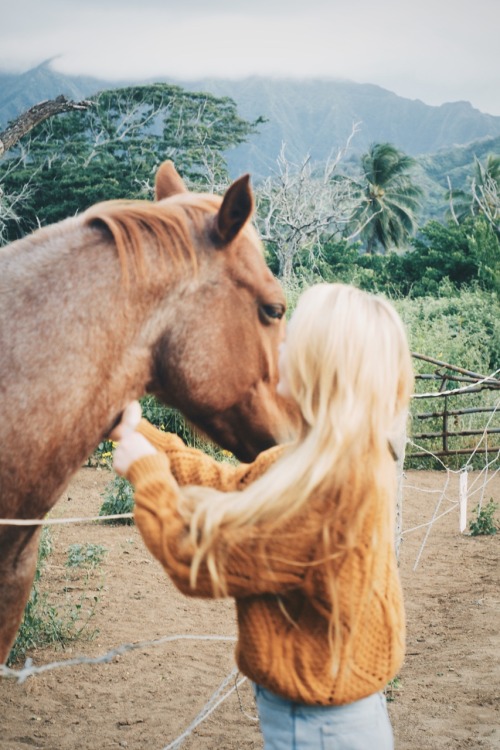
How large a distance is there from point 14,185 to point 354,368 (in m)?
28.5

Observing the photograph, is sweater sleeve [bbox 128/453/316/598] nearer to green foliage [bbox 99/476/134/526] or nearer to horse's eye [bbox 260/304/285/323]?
horse's eye [bbox 260/304/285/323]

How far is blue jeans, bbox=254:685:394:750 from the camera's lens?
58.2 inches

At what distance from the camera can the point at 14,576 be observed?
1.54m

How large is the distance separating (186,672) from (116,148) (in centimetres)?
2937

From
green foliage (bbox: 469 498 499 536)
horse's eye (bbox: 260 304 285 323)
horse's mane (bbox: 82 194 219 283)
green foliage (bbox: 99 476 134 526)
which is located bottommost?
green foliage (bbox: 469 498 499 536)

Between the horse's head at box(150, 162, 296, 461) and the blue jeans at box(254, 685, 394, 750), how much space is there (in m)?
0.59

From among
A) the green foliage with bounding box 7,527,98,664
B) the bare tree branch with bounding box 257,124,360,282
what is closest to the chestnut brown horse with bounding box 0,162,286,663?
the green foliage with bounding box 7,527,98,664

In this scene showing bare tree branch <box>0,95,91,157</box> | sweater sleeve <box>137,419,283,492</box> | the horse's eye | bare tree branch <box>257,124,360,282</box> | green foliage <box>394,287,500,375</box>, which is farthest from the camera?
bare tree branch <box>257,124,360,282</box>

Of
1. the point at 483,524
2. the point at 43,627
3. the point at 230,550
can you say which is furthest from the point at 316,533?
the point at 483,524

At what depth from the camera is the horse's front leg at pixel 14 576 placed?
1482mm

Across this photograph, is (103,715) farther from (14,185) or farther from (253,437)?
(14,185)

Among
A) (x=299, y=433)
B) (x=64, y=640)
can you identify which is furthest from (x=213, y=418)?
(x=64, y=640)

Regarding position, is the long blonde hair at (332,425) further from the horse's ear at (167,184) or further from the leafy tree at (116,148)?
the leafy tree at (116,148)

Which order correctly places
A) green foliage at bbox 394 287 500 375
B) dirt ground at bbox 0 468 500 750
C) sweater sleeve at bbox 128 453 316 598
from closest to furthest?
sweater sleeve at bbox 128 453 316 598 < dirt ground at bbox 0 468 500 750 < green foliage at bbox 394 287 500 375
